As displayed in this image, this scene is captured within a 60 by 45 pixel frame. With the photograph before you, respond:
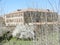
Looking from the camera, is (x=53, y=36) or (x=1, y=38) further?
(x=1, y=38)

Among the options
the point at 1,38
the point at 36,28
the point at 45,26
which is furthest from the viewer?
the point at 1,38

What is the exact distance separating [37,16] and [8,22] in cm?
260

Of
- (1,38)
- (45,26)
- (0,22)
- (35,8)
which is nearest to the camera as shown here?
(35,8)

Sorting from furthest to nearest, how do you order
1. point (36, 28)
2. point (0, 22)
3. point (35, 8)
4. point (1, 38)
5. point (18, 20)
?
point (18, 20)
point (1, 38)
point (0, 22)
point (36, 28)
point (35, 8)

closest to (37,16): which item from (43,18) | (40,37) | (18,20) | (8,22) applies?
(43,18)

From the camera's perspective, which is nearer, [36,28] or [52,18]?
[52,18]

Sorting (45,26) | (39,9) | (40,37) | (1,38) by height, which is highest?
(39,9)

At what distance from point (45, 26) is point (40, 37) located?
324mm

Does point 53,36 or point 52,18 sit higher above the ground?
point 52,18

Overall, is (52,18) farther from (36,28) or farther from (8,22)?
(8,22)

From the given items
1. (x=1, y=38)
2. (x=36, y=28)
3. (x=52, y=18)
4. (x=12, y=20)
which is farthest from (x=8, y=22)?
(x=52, y=18)

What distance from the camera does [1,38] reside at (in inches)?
268

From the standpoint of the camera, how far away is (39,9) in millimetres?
3973

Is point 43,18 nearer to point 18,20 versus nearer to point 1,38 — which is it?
point 1,38
